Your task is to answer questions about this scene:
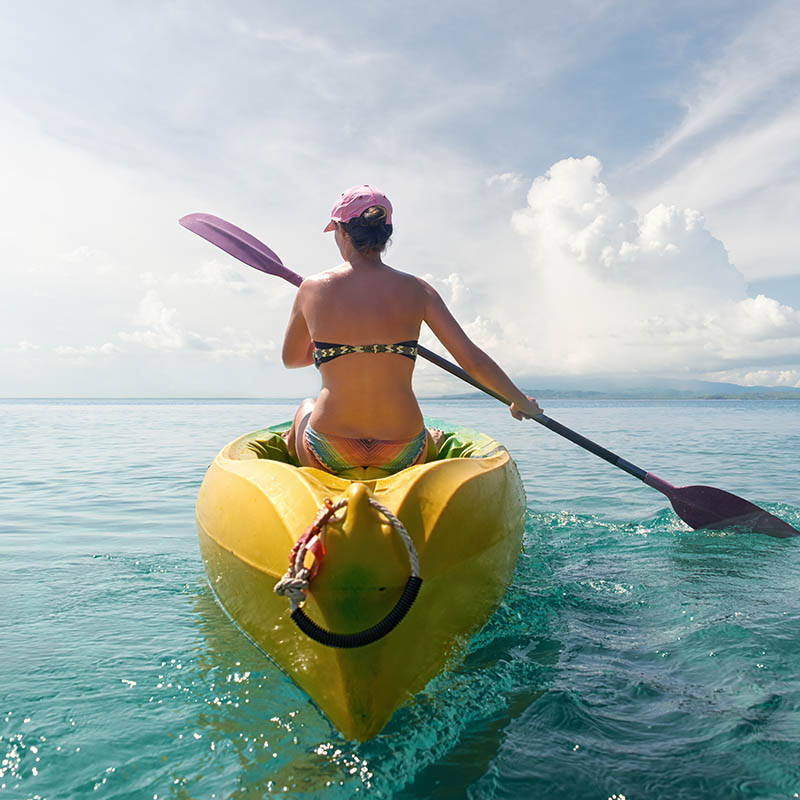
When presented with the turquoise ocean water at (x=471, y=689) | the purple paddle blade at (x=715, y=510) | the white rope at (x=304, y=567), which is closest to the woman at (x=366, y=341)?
the white rope at (x=304, y=567)

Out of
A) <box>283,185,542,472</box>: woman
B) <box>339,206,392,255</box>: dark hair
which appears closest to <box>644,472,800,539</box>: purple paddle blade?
<box>283,185,542,472</box>: woman

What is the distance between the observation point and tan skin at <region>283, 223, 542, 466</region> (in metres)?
2.70

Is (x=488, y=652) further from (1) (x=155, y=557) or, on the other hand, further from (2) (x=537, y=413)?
(1) (x=155, y=557)

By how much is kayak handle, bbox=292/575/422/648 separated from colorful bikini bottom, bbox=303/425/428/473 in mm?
1057

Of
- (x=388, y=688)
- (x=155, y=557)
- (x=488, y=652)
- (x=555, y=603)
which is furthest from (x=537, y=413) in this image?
(x=155, y=557)

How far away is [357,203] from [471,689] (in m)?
2.12

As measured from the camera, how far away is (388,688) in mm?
2068

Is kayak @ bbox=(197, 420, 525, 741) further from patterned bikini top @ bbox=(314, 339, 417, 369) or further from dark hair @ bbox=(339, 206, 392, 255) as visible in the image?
dark hair @ bbox=(339, 206, 392, 255)

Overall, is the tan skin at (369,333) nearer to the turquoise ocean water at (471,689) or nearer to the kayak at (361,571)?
the kayak at (361,571)

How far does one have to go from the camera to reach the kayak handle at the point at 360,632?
191 cm

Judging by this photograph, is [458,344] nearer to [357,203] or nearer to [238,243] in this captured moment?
[357,203]

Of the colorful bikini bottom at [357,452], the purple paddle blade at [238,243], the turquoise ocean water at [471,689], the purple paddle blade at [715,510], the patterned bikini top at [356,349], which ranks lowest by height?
the turquoise ocean water at [471,689]

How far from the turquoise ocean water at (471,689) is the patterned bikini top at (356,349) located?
A: 138 centimetres

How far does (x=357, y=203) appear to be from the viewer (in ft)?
8.96
